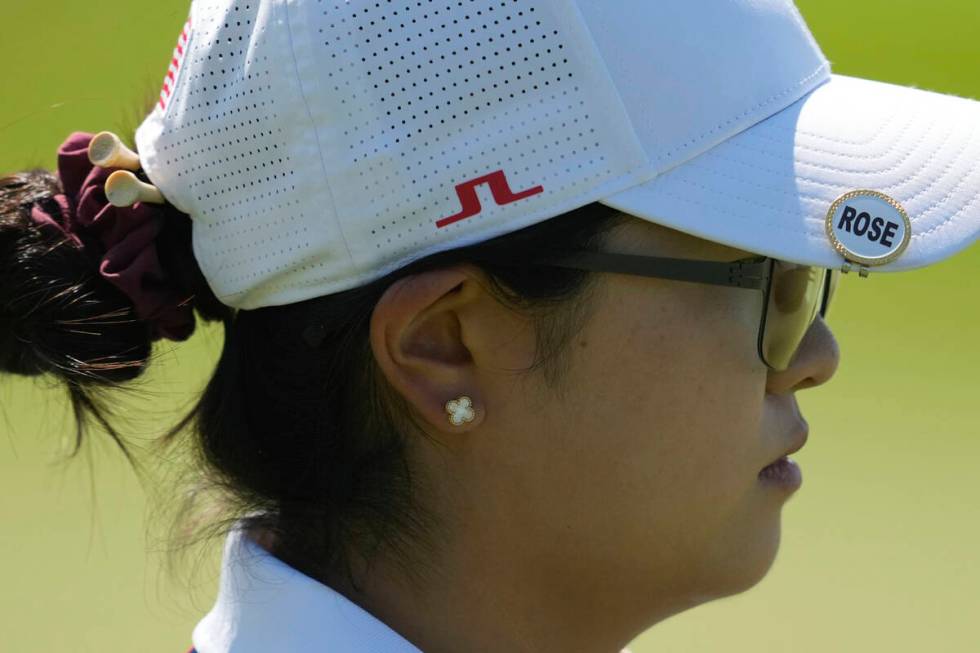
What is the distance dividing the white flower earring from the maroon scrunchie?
268 millimetres

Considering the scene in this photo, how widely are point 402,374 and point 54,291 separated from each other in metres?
0.33

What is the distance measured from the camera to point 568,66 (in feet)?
3.22

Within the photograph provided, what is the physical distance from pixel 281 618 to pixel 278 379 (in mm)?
202

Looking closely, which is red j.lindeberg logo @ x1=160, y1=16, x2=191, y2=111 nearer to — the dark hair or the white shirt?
the dark hair

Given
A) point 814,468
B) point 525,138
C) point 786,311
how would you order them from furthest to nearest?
1. point 814,468
2. point 786,311
3. point 525,138

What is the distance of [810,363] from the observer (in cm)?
113

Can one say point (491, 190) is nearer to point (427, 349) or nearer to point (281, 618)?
point (427, 349)

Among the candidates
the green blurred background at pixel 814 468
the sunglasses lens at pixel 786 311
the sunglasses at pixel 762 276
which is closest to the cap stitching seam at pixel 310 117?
the sunglasses at pixel 762 276

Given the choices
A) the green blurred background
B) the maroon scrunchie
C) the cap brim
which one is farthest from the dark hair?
the green blurred background

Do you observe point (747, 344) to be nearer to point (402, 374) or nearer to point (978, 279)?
point (402, 374)

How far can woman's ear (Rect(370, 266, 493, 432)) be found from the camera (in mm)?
1046

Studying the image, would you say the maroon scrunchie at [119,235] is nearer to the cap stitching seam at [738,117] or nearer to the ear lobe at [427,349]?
the ear lobe at [427,349]

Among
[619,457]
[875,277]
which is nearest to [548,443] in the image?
[619,457]

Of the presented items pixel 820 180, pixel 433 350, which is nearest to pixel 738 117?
pixel 820 180
